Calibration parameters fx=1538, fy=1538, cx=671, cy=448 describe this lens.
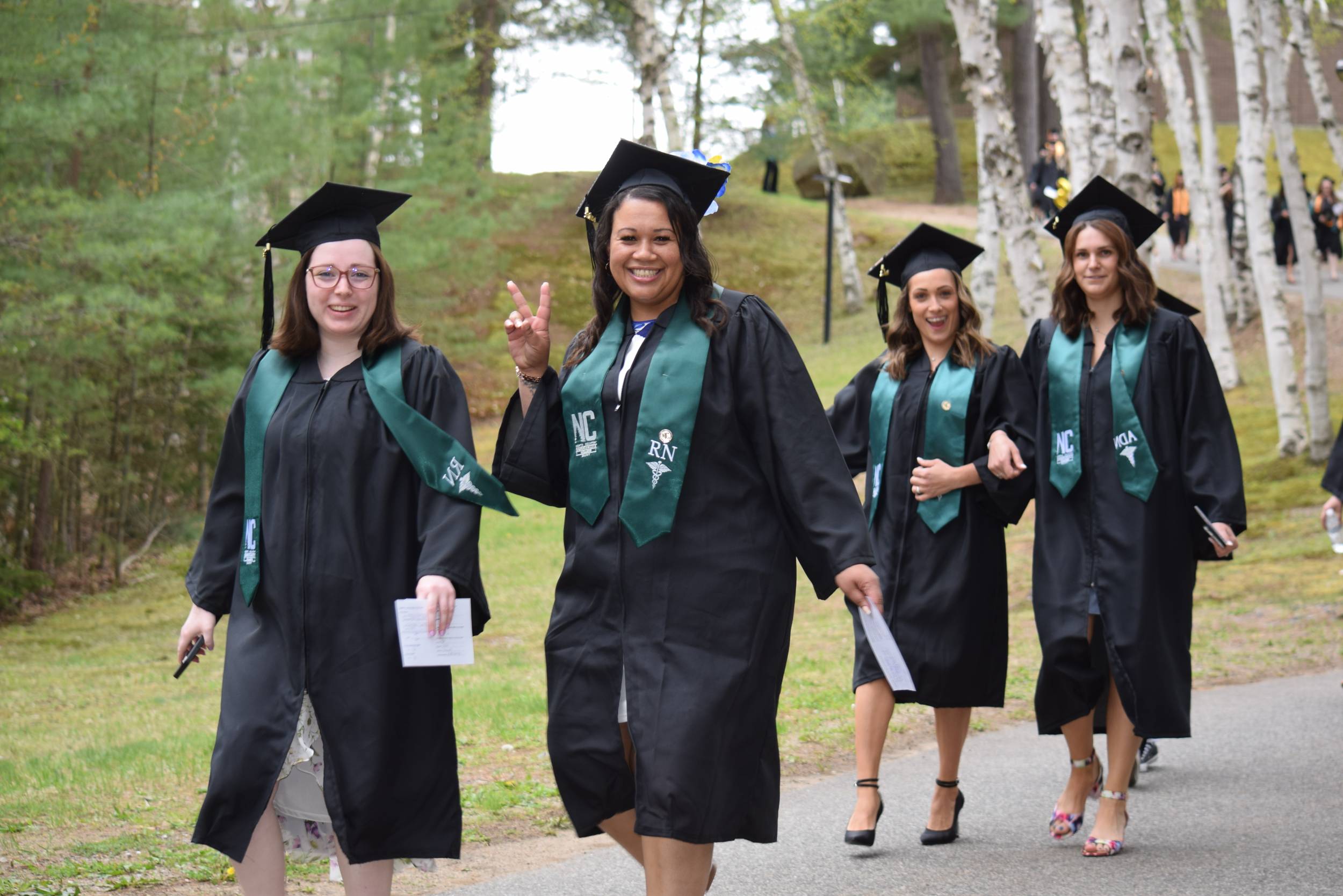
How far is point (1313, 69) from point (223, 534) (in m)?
19.5

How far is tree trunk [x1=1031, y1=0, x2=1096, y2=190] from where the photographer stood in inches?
520

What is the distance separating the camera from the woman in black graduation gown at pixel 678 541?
3.81 meters

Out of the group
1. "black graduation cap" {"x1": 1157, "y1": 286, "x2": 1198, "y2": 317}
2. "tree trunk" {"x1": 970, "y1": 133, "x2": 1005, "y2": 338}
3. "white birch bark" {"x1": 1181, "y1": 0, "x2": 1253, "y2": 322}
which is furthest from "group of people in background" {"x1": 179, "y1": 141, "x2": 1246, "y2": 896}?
"white birch bark" {"x1": 1181, "y1": 0, "x2": 1253, "y2": 322}

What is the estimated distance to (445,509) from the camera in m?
4.07

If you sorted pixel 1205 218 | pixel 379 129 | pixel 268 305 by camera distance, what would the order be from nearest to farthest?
pixel 268 305 → pixel 1205 218 → pixel 379 129

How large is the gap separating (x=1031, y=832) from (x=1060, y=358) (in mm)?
1813

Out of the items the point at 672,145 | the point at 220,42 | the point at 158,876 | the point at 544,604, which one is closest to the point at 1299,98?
the point at 672,145

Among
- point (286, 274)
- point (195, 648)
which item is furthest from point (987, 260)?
point (195, 648)

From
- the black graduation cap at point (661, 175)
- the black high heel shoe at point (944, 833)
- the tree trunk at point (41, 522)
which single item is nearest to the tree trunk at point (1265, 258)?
the black high heel shoe at point (944, 833)

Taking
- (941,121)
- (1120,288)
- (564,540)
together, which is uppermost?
(941,121)

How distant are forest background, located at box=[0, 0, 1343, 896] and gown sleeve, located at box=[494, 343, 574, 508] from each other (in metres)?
2.09

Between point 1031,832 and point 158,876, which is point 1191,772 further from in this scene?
point 158,876

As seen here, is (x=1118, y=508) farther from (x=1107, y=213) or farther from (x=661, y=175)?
(x=661, y=175)

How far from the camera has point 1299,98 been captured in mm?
54844
